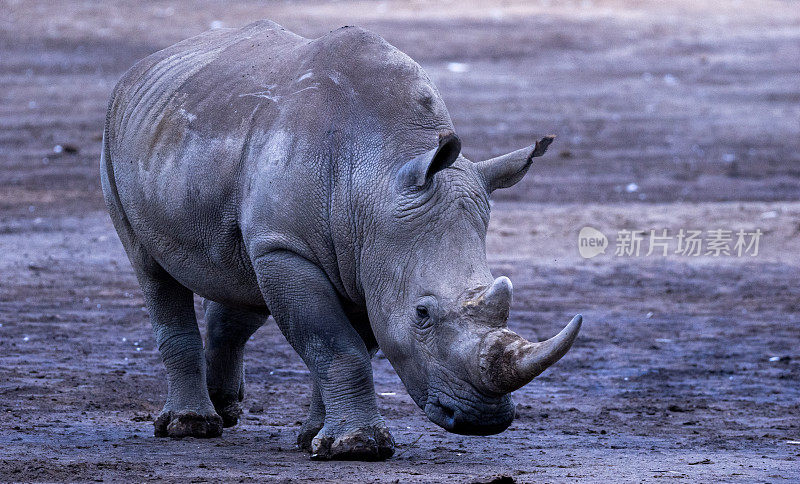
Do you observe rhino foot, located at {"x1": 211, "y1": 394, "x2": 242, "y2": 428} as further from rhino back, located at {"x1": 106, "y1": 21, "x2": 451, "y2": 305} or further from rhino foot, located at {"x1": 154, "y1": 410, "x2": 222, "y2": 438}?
rhino back, located at {"x1": 106, "y1": 21, "x2": 451, "y2": 305}

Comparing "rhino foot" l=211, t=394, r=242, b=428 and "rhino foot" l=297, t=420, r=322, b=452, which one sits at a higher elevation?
"rhino foot" l=297, t=420, r=322, b=452

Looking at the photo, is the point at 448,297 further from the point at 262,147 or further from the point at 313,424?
the point at 313,424

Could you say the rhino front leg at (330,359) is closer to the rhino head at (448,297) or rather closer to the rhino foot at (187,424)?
the rhino head at (448,297)

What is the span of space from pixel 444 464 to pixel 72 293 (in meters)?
5.21

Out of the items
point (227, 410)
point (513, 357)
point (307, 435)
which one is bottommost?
point (227, 410)

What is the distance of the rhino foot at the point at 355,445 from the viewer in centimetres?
630

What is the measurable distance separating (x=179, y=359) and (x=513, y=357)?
2.47 m

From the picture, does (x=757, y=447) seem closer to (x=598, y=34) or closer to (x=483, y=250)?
Answer: (x=483, y=250)

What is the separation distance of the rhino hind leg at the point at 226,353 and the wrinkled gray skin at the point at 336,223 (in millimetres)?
299

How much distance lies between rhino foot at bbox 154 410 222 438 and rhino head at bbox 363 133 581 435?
4.86ft

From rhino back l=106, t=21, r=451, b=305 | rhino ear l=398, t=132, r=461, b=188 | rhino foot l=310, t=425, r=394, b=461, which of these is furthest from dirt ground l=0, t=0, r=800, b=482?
rhino ear l=398, t=132, r=461, b=188

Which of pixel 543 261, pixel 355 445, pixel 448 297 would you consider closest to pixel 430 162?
pixel 448 297

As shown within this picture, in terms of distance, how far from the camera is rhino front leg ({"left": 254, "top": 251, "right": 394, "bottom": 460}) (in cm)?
634

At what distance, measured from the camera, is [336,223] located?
6.30m
